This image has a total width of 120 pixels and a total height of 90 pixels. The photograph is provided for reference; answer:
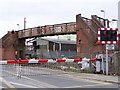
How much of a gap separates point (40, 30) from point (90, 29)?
59.2ft

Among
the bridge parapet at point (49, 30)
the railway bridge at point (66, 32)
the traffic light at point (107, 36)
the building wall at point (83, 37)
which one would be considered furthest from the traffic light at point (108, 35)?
the bridge parapet at point (49, 30)

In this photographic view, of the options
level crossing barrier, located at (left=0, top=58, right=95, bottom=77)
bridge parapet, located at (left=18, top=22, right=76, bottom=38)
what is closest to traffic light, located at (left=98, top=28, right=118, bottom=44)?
level crossing barrier, located at (left=0, top=58, right=95, bottom=77)

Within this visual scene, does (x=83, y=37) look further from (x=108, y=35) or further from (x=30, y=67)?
(x=108, y=35)

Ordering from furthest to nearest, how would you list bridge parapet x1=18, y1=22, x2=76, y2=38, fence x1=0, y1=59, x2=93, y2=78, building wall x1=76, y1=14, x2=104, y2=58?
bridge parapet x1=18, y1=22, x2=76, y2=38 < building wall x1=76, y1=14, x2=104, y2=58 < fence x1=0, y1=59, x2=93, y2=78

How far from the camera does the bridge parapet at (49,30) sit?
54969 millimetres

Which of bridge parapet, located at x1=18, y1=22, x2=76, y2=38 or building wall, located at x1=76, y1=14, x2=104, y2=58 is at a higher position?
bridge parapet, located at x1=18, y1=22, x2=76, y2=38

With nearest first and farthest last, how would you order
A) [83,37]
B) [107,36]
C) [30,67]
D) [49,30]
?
[107,36]
[30,67]
[83,37]
[49,30]

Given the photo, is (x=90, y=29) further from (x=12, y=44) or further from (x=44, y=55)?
(x=12, y=44)

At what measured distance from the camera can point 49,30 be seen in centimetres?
6162

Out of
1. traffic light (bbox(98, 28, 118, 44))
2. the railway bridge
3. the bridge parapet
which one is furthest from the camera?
the bridge parapet

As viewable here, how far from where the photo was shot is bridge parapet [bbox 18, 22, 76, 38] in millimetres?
54969

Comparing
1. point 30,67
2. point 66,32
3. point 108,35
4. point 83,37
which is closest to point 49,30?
point 66,32

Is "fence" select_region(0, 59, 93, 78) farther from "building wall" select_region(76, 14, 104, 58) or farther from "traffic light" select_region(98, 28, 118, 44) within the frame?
"building wall" select_region(76, 14, 104, 58)

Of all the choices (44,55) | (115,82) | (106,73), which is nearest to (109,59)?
(106,73)
